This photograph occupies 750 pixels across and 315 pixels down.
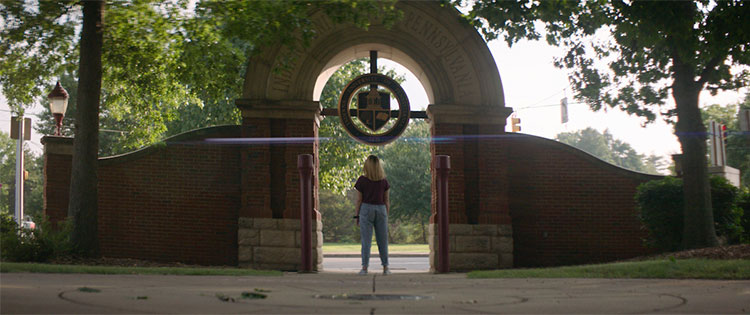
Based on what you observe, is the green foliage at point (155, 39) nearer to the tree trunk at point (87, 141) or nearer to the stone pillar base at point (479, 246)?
the tree trunk at point (87, 141)

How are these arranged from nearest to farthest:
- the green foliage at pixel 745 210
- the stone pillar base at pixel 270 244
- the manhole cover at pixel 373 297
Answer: the manhole cover at pixel 373 297
the stone pillar base at pixel 270 244
the green foliage at pixel 745 210

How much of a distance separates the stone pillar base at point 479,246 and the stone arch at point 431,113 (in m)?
0.02

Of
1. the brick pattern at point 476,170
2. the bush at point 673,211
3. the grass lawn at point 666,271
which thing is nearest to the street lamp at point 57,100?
the brick pattern at point 476,170

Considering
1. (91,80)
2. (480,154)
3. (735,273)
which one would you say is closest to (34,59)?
(91,80)

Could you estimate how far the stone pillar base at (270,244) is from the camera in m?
12.0

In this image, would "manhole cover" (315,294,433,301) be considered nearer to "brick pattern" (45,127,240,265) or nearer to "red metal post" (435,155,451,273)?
"red metal post" (435,155,451,273)

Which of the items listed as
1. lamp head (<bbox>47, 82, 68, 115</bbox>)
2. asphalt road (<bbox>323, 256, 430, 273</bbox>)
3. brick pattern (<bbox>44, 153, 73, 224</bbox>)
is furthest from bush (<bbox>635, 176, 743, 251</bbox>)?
lamp head (<bbox>47, 82, 68, 115</bbox>)

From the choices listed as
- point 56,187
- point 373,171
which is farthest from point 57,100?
point 373,171

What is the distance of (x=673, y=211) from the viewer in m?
11.7

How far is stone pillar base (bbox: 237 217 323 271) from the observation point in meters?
12.0

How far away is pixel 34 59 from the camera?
11.1m

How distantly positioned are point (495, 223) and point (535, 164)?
5.05ft

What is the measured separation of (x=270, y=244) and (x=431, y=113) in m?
3.84

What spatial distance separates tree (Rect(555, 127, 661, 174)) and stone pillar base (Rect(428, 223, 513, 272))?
386 feet
